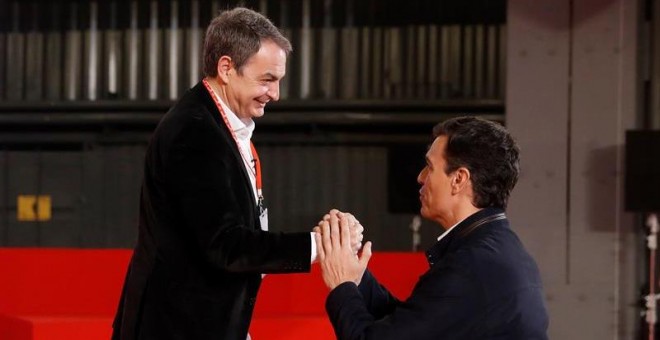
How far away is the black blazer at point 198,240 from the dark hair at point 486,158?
0.39m

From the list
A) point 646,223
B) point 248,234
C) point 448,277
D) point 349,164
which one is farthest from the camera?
point 349,164

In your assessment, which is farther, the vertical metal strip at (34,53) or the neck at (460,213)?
Result: the vertical metal strip at (34,53)

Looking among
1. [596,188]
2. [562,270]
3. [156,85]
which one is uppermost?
[156,85]

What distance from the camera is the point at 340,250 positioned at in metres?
2.22

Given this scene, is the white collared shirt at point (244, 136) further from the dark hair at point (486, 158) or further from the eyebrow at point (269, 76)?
the dark hair at point (486, 158)

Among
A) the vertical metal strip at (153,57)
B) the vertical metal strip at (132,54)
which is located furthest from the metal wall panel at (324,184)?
the vertical metal strip at (132,54)

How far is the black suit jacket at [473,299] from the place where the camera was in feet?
6.51

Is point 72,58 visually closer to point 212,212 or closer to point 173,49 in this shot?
point 173,49

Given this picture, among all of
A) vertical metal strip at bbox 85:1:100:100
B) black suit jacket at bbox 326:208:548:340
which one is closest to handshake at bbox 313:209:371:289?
black suit jacket at bbox 326:208:548:340

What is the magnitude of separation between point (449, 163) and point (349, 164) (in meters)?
7.77

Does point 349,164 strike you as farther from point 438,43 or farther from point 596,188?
point 596,188

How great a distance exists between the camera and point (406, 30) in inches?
391

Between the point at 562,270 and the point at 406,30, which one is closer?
the point at 562,270

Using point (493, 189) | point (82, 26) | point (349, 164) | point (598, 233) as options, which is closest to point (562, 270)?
point (598, 233)
